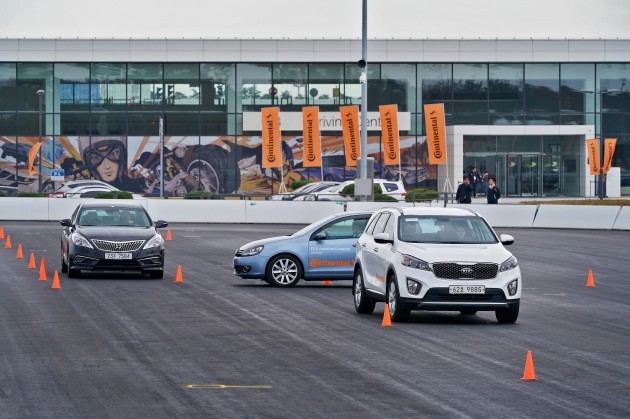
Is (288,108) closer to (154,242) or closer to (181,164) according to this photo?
(181,164)

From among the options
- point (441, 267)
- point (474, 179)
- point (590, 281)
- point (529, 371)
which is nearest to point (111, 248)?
point (590, 281)

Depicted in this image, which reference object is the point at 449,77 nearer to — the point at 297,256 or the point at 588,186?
the point at 588,186

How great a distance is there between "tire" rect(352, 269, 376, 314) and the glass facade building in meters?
53.2

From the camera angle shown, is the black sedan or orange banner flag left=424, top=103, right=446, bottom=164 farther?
orange banner flag left=424, top=103, right=446, bottom=164

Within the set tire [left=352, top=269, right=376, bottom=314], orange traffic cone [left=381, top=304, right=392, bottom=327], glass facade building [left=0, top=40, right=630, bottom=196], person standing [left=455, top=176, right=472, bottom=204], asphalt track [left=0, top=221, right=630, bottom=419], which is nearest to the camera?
asphalt track [left=0, top=221, right=630, bottom=419]

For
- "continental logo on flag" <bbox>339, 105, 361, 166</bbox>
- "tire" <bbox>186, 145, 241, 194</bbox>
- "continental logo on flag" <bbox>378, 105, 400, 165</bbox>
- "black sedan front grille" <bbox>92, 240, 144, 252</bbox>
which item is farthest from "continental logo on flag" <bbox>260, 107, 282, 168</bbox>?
"black sedan front grille" <bbox>92, 240, 144, 252</bbox>

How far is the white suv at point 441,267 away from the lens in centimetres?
1847

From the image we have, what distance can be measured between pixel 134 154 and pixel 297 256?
1975 inches

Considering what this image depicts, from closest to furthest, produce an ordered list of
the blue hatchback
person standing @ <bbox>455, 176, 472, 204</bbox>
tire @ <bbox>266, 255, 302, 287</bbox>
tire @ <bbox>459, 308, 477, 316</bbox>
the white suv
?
the white suv < tire @ <bbox>459, 308, 477, 316</bbox> < the blue hatchback < tire @ <bbox>266, 255, 302, 287</bbox> < person standing @ <bbox>455, 176, 472, 204</bbox>

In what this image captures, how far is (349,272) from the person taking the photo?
81.5ft

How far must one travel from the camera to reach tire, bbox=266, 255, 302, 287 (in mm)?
25125

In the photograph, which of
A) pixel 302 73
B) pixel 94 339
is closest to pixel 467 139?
pixel 302 73

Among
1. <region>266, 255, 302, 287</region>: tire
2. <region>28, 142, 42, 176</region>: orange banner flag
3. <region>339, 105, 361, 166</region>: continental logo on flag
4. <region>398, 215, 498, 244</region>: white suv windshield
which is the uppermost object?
<region>339, 105, 361, 166</region>: continental logo on flag

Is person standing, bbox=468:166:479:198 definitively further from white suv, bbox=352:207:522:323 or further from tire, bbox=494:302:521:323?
tire, bbox=494:302:521:323
